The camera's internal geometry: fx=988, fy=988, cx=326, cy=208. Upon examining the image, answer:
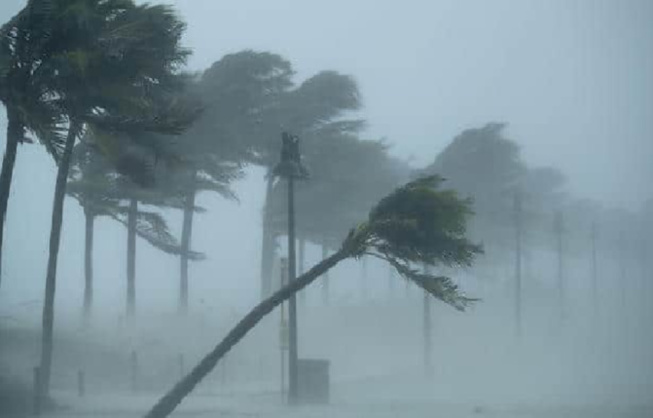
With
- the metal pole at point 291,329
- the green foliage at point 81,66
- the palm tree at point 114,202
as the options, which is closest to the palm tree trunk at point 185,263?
the palm tree at point 114,202

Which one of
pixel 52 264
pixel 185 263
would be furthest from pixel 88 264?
pixel 52 264

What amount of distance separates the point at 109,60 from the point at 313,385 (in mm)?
13265

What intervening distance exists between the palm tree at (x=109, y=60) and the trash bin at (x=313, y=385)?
11.3 metres

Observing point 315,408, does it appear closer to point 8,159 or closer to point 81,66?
point 8,159

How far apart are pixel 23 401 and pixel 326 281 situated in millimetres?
36234

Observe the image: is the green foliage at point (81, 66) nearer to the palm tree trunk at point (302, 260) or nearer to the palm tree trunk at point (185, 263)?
the palm tree trunk at point (185, 263)

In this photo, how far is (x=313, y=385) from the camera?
28250 mm

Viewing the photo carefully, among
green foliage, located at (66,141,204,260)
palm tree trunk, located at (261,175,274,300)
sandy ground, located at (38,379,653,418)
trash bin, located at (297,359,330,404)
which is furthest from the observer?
palm tree trunk, located at (261,175,274,300)

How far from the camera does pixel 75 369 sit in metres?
32.7

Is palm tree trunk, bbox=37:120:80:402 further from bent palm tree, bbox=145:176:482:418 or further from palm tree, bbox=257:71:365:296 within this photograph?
palm tree, bbox=257:71:365:296

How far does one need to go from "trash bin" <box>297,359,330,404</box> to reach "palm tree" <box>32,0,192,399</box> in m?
11.3

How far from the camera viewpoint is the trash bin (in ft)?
92.3

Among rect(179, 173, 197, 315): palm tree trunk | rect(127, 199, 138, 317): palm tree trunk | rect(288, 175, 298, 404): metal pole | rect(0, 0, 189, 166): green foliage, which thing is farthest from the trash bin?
rect(179, 173, 197, 315): palm tree trunk

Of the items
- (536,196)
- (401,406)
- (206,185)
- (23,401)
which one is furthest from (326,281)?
(23,401)
